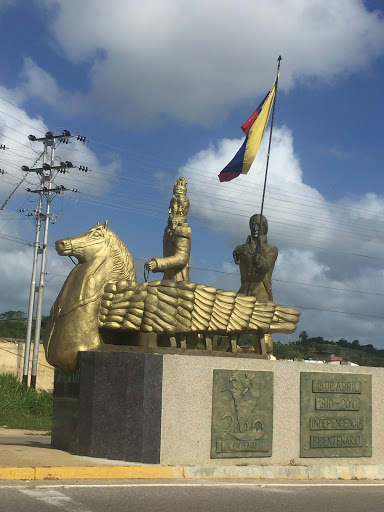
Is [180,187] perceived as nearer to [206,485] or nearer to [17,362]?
[206,485]

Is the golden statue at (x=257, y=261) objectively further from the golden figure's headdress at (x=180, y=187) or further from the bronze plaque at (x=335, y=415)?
the bronze plaque at (x=335, y=415)

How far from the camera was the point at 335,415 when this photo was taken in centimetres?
980

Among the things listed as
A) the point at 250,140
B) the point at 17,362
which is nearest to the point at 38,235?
the point at 17,362

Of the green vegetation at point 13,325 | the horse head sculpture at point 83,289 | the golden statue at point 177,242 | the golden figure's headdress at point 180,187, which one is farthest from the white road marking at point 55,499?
the green vegetation at point 13,325

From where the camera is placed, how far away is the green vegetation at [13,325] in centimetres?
4494

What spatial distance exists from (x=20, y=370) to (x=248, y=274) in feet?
72.7

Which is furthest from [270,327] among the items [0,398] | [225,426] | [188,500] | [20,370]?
[20,370]

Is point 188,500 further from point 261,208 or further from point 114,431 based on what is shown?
point 261,208

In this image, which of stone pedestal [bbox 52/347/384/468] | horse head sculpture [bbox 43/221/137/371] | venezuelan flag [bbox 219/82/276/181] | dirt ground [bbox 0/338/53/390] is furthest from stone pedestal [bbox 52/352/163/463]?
dirt ground [bbox 0/338/53/390]

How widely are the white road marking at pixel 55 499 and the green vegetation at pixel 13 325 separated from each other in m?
35.9

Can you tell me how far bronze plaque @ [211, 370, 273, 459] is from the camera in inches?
347

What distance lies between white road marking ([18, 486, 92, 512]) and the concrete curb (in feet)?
2.01

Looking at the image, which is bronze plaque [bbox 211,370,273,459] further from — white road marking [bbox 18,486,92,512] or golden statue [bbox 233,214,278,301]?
golden statue [bbox 233,214,278,301]

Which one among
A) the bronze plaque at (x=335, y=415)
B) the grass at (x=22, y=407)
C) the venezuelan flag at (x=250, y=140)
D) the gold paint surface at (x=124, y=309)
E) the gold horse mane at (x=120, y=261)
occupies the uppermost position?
the venezuelan flag at (x=250, y=140)
